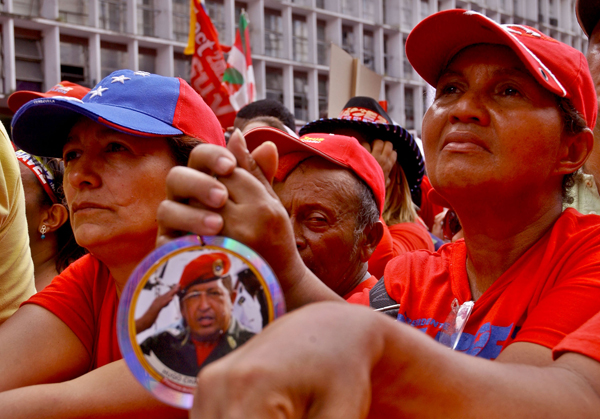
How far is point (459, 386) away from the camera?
0.83 metres

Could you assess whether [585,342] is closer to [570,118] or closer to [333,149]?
[570,118]

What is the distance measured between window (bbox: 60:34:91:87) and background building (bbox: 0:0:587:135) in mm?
28

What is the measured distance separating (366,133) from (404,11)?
2277cm

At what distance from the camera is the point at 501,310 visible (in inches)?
52.4

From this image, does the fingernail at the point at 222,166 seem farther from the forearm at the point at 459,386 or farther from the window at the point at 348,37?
the window at the point at 348,37

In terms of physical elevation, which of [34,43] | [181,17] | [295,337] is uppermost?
[181,17]

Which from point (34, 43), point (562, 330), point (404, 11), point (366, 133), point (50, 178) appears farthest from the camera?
point (404, 11)

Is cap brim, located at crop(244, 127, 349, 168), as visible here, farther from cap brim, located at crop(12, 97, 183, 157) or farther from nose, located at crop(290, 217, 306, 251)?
cap brim, located at crop(12, 97, 183, 157)

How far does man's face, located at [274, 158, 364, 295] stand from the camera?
1921 mm

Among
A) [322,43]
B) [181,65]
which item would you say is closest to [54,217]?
[181,65]

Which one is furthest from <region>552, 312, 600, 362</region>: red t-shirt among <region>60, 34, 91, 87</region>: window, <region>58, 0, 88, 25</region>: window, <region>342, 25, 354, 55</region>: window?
<region>342, 25, 354, 55</region>: window

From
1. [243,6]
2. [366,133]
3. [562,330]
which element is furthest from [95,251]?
[243,6]

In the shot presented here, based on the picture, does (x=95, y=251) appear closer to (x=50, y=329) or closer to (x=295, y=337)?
(x=50, y=329)

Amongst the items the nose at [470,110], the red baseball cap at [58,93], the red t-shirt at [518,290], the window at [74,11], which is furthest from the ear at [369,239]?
the window at [74,11]
